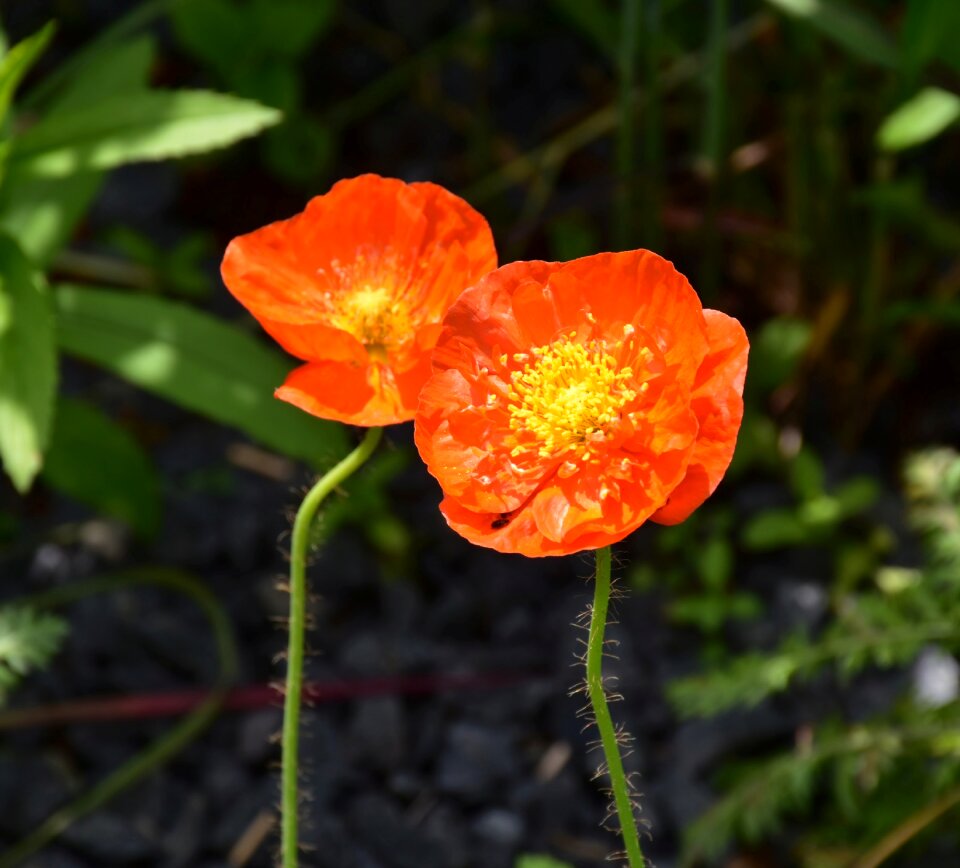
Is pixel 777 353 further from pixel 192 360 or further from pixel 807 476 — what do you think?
pixel 192 360

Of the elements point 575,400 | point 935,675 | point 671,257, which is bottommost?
point 935,675

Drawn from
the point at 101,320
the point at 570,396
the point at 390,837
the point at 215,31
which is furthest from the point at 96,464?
the point at 570,396

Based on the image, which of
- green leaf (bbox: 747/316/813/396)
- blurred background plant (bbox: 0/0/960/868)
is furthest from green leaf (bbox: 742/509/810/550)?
green leaf (bbox: 747/316/813/396)

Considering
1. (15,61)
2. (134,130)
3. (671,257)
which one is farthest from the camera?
(671,257)

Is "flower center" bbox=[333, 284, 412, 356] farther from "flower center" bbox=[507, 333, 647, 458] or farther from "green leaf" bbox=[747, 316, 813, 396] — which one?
"green leaf" bbox=[747, 316, 813, 396]

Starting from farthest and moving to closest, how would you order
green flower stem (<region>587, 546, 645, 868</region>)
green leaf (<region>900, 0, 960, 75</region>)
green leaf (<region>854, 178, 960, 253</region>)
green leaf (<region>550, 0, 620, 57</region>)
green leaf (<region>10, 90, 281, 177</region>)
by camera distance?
green leaf (<region>550, 0, 620, 57</region>), green leaf (<region>854, 178, 960, 253</region>), green leaf (<region>900, 0, 960, 75</region>), green leaf (<region>10, 90, 281, 177</region>), green flower stem (<region>587, 546, 645, 868</region>)

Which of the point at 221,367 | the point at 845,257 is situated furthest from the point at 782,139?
the point at 221,367

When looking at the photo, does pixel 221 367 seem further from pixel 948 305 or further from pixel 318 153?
pixel 948 305
